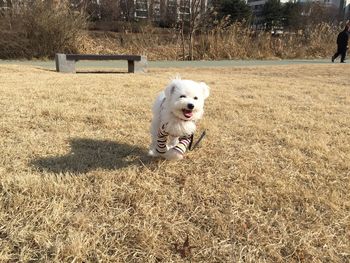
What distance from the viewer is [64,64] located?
1022 cm

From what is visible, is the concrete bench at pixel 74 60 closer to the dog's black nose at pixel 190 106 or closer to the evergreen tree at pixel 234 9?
the dog's black nose at pixel 190 106

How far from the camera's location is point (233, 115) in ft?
15.2

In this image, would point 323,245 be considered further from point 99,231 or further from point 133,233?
point 99,231

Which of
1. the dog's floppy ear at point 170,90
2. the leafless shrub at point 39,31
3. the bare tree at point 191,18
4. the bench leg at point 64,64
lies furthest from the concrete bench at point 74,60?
the dog's floppy ear at point 170,90

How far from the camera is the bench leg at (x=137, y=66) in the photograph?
35.2ft

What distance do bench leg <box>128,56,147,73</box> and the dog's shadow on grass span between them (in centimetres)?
755

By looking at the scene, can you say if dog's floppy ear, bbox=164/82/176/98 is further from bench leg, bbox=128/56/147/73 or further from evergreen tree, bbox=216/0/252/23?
evergreen tree, bbox=216/0/252/23

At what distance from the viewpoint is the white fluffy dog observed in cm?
261

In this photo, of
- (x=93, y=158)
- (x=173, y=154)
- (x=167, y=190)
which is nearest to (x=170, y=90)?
(x=173, y=154)

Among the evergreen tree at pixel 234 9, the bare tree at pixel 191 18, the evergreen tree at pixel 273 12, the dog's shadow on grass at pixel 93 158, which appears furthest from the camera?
the evergreen tree at pixel 273 12

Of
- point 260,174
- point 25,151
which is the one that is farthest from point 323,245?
point 25,151

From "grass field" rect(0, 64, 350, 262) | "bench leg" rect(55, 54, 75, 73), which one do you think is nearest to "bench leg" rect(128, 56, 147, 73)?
"bench leg" rect(55, 54, 75, 73)

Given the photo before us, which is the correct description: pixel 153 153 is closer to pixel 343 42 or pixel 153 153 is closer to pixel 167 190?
pixel 167 190

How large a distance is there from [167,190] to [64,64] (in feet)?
28.1
